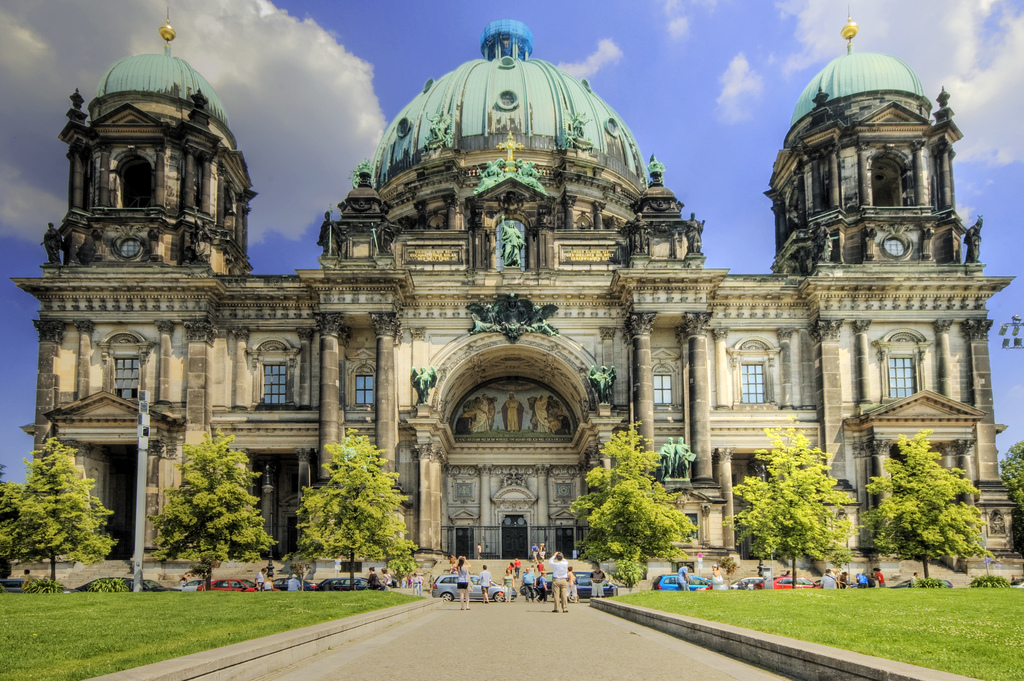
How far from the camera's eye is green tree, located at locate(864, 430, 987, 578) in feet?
148

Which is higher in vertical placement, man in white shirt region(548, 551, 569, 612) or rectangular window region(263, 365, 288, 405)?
rectangular window region(263, 365, 288, 405)

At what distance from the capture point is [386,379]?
5294cm

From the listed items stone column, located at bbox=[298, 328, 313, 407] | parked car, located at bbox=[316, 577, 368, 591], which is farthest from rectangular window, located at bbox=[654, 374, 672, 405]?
parked car, located at bbox=[316, 577, 368, 591]

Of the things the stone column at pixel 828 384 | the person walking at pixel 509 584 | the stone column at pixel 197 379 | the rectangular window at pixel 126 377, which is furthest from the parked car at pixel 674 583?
the rectangular window at pixel 126 377

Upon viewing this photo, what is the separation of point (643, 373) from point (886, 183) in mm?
22101

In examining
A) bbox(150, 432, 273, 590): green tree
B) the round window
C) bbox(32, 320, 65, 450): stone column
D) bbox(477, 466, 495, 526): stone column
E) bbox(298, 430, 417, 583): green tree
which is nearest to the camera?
bbox(298, 430, 417, 583): green tree

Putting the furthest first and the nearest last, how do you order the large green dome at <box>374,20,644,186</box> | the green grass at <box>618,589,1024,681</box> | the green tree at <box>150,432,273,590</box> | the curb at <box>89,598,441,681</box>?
the large green dome at <box>374,20,644,186</box>
the green tree at <box>150,432,273,590</box>
the green grass at <box>618,589,1024,681</box>
the curb at <box>89,598,441,681</box>

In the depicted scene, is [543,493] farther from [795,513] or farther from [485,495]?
[795,513]

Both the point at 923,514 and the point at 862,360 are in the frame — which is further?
the point at 862,360

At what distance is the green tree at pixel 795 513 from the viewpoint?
41906 millimetres

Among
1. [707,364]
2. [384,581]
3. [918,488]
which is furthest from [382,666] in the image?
[707,364]

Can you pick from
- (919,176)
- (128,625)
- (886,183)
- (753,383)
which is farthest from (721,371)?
(128,625)

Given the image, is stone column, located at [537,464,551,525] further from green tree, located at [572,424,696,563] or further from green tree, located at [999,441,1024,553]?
green tree, located at [999,441,1024,553]

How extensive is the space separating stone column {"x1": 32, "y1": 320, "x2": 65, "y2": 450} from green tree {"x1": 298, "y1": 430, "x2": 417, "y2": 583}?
18.1 meters
